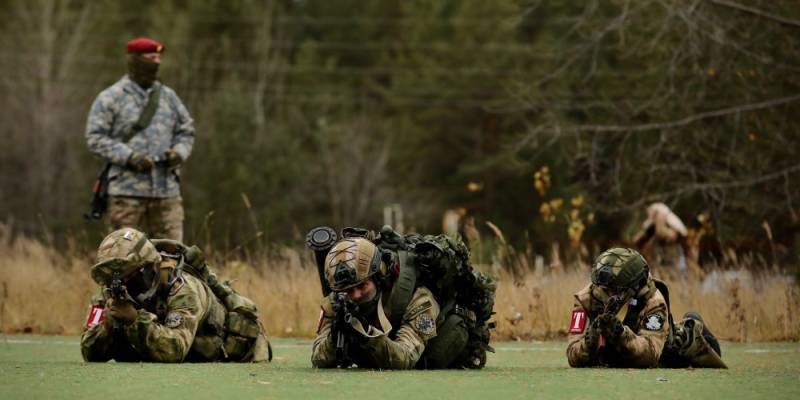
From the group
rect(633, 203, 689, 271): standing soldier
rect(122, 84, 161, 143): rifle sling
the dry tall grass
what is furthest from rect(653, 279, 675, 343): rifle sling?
rect(633, 203, 689, 271): standing soldier

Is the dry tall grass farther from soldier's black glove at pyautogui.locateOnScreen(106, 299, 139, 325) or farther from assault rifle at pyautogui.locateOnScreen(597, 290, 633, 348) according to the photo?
soldier's black glove at pyautogui.locateOnScreen(106, 299, 139, 325)

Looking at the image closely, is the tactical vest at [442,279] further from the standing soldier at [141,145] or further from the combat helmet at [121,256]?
the standing soldier at [141,145]

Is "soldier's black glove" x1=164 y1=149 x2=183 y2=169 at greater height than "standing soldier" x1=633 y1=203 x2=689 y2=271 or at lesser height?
lesser

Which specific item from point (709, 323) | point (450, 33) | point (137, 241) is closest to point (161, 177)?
point (137, 241)

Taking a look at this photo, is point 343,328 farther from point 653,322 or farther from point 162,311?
point 653,322

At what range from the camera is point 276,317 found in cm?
1546

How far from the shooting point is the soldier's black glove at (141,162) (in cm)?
1327

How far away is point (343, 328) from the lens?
8969 millimetres

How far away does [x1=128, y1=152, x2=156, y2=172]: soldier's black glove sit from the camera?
13273 millimetres

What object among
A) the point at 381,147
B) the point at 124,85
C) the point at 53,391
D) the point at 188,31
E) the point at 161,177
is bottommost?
the point at 53,391

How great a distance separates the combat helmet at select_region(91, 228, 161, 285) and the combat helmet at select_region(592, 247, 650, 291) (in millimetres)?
2949

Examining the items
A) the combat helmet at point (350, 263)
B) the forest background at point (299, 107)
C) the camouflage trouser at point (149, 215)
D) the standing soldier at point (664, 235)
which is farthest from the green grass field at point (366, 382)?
the forest background at point (299, 107)

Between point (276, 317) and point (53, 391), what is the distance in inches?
296

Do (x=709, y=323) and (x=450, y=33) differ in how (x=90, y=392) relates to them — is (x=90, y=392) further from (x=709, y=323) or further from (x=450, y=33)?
(x=450, y=33)
